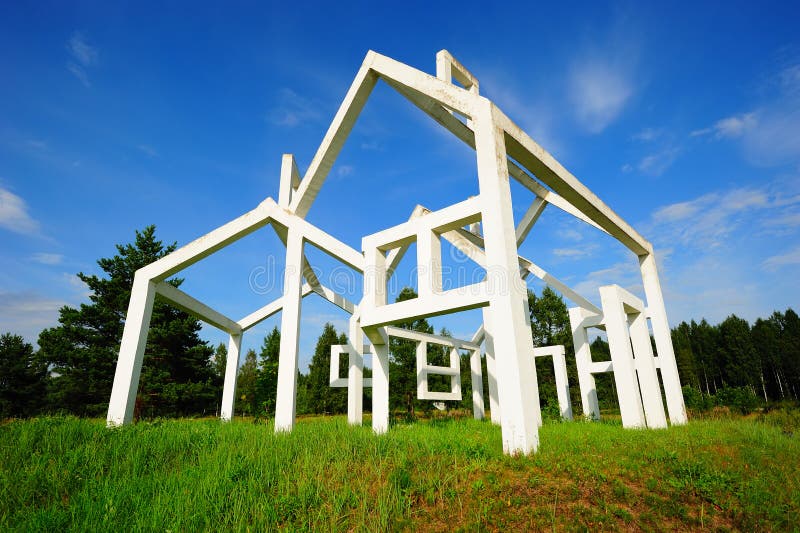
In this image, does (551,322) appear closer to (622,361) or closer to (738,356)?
(622,361)

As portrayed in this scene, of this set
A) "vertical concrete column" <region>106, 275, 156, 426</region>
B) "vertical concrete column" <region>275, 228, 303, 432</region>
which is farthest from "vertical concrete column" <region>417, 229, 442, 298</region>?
"vertical concrete column" <region>106, 275, 156, 426</region>

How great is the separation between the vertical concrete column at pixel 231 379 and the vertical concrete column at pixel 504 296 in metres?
10.8

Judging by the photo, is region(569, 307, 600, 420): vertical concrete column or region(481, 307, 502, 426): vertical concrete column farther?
region(569, 307, 600, 420): vertical concrete column

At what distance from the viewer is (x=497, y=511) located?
159 inches

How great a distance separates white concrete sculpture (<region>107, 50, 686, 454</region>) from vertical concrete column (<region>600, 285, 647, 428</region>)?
3 cm

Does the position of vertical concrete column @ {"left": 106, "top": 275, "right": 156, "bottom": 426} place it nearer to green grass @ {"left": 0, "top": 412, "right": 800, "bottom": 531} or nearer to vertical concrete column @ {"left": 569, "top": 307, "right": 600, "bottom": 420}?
green grass @ {"left": 0, "top": 412, "right": 800, "bottom": 531}

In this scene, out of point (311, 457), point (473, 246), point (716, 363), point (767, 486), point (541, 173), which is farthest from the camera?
point (716, 363)

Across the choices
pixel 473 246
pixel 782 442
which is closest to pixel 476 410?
pixel 473 246

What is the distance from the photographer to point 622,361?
33.4ft

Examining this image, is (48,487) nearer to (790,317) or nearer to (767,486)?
(767,486)

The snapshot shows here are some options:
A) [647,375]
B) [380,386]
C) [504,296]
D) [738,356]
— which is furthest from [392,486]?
[738,356]

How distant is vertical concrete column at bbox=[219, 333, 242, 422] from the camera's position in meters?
13.8

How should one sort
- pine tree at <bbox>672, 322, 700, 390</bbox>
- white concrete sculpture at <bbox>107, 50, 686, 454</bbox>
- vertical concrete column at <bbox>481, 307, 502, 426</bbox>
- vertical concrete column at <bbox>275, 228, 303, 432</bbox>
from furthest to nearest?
pine tree at <bbox>672, 322, 700, 390</bbox> → vertical concrete column at <bbox>481, 307, 502, 426</bbox> → vertical concrete column at <bbox>275, 228, 303, 432</bbox> → white concrete sculpture at <bbox>107, 50, 686, 454</bbox>

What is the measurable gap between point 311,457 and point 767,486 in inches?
229
